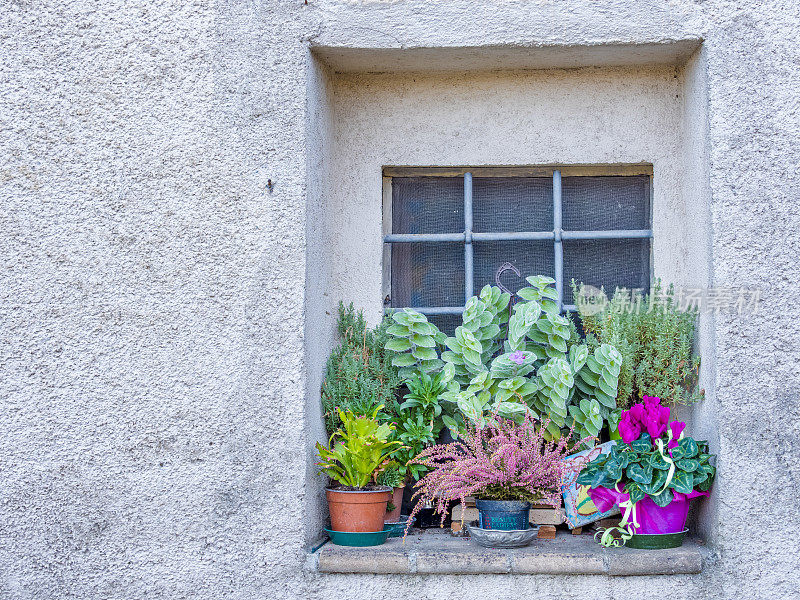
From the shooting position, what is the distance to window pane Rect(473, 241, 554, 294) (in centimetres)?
345

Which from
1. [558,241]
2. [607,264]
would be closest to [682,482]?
[607,264]

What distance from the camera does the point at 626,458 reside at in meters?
2.82

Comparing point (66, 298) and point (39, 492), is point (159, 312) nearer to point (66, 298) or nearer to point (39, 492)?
point (66, 298)

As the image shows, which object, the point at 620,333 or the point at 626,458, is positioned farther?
the point at 620,333

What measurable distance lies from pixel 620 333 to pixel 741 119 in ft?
3.12

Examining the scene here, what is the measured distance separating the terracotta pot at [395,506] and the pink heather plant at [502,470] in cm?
29

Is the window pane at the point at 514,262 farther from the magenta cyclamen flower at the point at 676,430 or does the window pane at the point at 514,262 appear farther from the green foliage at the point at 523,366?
the magenta cyclamen flower at the point at 676,430

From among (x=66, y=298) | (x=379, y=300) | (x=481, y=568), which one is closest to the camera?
(x=481, y=568)

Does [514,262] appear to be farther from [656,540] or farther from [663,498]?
[656,540]

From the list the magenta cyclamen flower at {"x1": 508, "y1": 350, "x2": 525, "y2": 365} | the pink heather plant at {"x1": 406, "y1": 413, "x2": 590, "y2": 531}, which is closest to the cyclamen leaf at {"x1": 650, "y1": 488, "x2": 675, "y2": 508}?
the pink heather plant at {"x1": 406, "y1": 413, "x2": 590, "y2": 531}

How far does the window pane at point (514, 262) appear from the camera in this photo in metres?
3.45

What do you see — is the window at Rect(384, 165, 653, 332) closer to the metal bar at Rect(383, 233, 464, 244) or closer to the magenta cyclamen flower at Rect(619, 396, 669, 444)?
the metal bar at Rect(383, 233, 464, 244)

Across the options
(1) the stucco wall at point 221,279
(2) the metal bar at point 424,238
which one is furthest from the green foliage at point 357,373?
(2) the metal bar at point 424,238

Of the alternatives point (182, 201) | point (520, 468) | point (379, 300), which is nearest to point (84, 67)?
point (182, 201)
